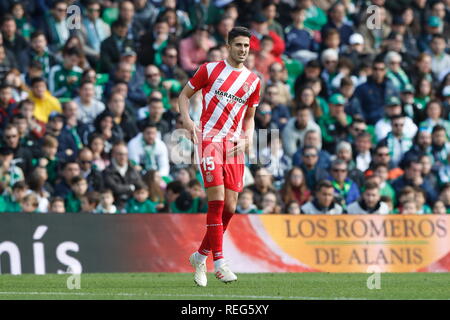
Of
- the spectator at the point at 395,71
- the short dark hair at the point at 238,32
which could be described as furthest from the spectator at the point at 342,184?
the short dark hair at the point at 238,32

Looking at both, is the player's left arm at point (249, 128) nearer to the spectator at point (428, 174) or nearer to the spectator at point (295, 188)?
the spectator at point (295, 188)

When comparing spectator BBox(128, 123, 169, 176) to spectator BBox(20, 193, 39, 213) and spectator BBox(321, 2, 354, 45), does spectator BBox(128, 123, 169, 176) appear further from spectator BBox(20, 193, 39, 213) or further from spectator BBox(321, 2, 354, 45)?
spectator BBox(321, 2, 354, 45)

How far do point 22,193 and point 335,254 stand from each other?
14.6ft

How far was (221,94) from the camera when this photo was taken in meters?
11.5

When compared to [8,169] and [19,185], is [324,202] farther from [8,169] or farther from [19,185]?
[8,169]

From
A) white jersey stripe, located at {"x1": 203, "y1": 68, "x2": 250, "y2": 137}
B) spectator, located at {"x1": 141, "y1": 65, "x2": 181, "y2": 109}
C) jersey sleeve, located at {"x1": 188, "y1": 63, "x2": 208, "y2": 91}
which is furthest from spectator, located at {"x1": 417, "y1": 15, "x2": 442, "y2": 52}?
jersey sleeve, located at {"x1": 188, "y1": 63, "x2": 208, "y2": 91}

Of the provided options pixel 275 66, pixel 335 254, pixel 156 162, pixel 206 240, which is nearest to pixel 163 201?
pixel 156 162

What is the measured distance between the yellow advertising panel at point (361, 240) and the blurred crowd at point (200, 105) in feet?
3.78

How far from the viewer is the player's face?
11.2m

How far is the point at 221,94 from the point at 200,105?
6.94 meters

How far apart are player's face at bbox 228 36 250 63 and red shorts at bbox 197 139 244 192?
2.81 feet

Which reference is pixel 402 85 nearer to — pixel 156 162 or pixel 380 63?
pixel 380 63

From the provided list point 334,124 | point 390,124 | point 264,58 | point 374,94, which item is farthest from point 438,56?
point 264,58

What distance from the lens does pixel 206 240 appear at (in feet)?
37.7
